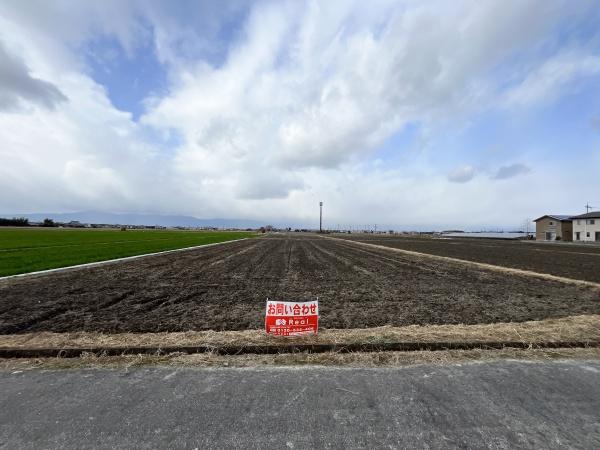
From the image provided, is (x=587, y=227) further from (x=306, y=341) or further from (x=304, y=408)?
(x=304, y=408)

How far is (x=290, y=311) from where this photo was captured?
5988 millimetres

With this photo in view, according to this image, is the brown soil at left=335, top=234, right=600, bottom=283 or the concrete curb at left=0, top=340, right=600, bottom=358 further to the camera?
the brown soil at left=335, top=234, right=600, bottom=283

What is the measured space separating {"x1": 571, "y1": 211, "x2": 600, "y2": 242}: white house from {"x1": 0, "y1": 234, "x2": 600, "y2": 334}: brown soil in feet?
250

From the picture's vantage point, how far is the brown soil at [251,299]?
7.19 meters

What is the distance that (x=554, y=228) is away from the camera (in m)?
76.5

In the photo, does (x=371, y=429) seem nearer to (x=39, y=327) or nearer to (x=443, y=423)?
(x=443, y=423)

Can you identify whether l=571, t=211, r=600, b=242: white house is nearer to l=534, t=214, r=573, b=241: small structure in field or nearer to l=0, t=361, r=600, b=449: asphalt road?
l=534, t=214, r=573, b=241: small structure in field

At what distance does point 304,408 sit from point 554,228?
320 ft

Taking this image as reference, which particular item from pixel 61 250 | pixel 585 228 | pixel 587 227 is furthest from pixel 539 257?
pixel 585 228

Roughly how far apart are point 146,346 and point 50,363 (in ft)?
4.48

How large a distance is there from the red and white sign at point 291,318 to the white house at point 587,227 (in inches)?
3511

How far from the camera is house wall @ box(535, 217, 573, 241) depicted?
243ft

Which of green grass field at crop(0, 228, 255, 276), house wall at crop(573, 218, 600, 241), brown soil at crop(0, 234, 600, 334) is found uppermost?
house wall at crop(573, 218, 600, 241)

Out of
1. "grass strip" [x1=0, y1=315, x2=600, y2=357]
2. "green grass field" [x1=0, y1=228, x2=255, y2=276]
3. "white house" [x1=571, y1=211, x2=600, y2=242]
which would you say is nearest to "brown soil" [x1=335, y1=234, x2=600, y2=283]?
"grass strip" [x1=0, y1=315, x2=600, y2=357]
